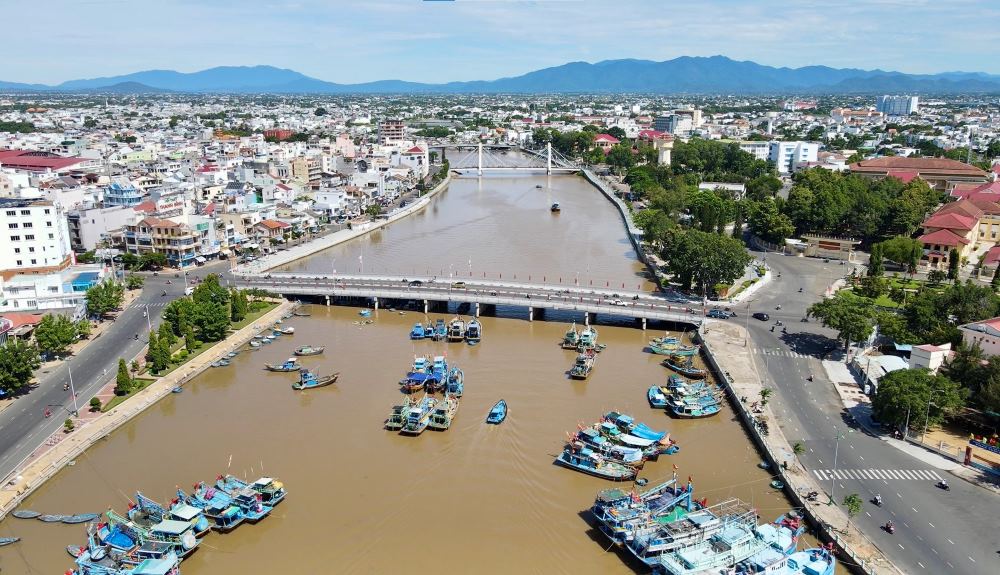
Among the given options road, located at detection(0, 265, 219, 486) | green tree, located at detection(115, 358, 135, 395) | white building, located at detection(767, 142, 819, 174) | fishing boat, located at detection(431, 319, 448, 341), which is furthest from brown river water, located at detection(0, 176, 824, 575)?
white building, located at detection(767, 142, 819, 174)

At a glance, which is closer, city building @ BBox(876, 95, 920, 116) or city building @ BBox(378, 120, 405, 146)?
city building @ BBox(378, 120, 405, 146)

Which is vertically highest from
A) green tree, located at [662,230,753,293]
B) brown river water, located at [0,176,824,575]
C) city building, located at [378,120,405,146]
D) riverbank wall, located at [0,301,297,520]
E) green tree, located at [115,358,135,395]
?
city building, located at [378,120,405,146]

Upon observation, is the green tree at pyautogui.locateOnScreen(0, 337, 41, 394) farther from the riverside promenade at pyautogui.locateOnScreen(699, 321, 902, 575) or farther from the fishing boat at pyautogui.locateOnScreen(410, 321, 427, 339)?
the riverside promenade at pyautogui.locateOnScreen(699, 321, 902, 575)

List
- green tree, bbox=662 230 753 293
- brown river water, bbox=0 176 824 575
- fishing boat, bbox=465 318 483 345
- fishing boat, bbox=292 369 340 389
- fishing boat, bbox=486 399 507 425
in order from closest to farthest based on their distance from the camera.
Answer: brown river water, bbox=0 176 824 575, fishing boat, bbox=486 399 507 425, fishing boat, bbox=292 369 340 389, fishing boat, bbox=465 318 483 345, green tree, bbox=662 230 753 293

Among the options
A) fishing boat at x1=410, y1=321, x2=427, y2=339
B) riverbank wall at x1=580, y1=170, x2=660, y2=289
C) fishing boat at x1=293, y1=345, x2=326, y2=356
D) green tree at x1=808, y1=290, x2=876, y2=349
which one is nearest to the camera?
green tree at x1=808, y1=290, x2=876, y2=349

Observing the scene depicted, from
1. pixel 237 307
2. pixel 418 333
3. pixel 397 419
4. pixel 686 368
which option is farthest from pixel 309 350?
pixel 686 368

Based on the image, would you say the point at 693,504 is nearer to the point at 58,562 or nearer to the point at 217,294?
the point at 58,562
